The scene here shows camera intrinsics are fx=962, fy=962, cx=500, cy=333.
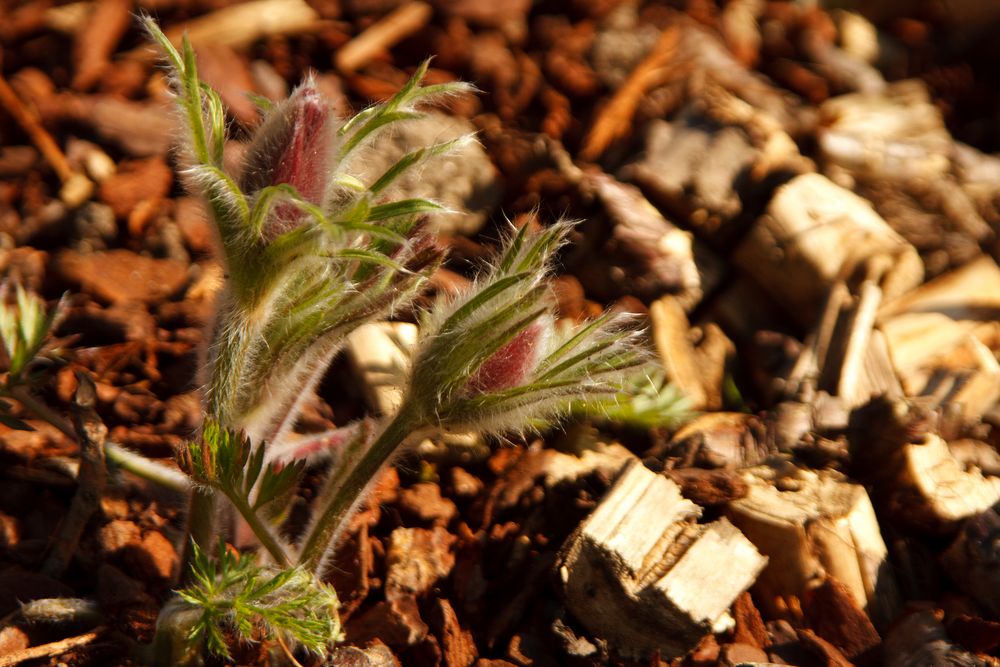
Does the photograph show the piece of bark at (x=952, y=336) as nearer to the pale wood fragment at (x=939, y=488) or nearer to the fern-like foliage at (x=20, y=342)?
the pale wood fragment at (x=939, y=488)

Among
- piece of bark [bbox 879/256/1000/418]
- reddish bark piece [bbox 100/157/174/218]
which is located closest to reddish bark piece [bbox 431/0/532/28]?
reddish bark piece [bbox 100/157/174/218]

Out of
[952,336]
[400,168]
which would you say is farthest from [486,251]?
[952,336]

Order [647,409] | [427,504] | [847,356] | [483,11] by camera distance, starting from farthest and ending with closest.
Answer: [483,11]
[847,356]
[647,409]
[427,504]

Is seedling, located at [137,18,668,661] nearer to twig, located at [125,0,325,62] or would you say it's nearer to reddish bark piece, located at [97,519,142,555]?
reddish bark piece, located at [97,519,142,555]

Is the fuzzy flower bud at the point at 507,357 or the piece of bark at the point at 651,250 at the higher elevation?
the fuzzy flower bud at the point at 507,357

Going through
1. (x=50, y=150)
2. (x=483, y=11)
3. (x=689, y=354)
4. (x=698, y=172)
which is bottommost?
(x=689, y=354)

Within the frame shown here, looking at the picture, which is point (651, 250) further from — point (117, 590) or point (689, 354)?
point (117, 590)

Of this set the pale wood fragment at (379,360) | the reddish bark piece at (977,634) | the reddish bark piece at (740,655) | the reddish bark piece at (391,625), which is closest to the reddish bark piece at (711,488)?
the reddish bark piece at (740,655)
